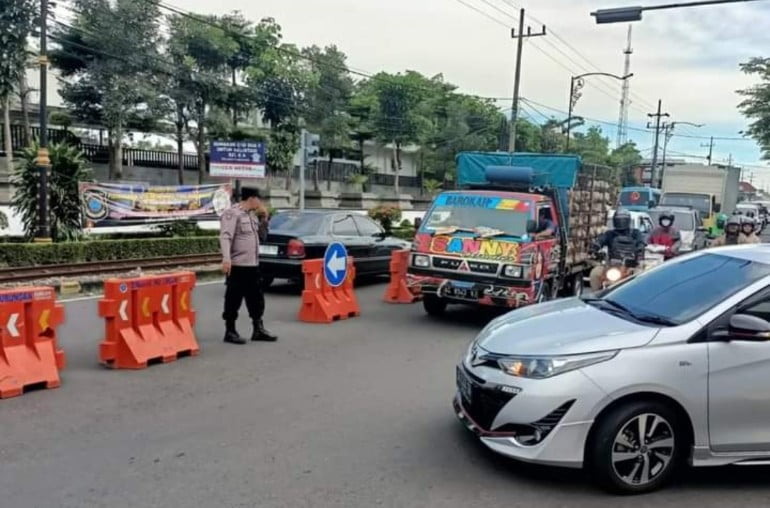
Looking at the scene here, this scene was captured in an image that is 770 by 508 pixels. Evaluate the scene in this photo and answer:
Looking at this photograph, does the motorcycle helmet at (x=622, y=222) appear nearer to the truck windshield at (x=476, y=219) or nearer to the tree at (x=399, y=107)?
the truck windshield at (x=476, y=219)

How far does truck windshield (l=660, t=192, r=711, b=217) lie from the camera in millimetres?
27391

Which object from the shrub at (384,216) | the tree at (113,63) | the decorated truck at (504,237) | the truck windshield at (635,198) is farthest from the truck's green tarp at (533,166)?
the tree at (113,63)

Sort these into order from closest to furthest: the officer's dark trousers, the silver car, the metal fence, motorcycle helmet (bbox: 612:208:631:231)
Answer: the silver car → the officer's dark trousers → motorcycle helmet (bbox: 612:208:631:231) → the metal fence

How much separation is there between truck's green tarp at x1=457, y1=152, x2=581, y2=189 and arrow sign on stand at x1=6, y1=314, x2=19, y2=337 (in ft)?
26.3

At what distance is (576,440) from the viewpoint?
13.1 feet

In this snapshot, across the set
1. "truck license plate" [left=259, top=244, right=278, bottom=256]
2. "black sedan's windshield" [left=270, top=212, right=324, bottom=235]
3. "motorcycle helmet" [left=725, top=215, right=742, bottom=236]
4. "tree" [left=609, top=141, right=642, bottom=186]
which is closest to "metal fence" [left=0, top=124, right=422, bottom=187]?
"black sedan's windshield" [left=270, top=212, right=324, bottom=235]

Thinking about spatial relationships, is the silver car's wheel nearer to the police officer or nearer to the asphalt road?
the asphalt road

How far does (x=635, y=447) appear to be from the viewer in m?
4.05

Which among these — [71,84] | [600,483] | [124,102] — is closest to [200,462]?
[600,483]

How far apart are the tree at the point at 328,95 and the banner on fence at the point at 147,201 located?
58.9ft

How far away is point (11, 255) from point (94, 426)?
33.3ft

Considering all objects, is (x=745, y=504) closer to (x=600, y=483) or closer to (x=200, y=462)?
(x=600, y=483)

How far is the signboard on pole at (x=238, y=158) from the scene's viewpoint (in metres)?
22.2

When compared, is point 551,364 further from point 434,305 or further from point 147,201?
point 147,201
